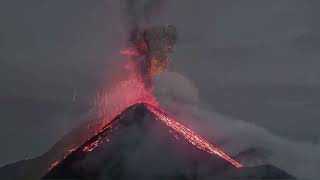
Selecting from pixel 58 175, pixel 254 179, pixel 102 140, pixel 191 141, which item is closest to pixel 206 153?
pixel 191 141

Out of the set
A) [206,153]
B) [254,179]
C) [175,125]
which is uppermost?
[175,125]

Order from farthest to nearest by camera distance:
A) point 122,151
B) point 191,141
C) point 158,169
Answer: point 191,141 < point 122,151 < point 158,169

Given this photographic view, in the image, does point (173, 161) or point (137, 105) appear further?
point (137, 105)

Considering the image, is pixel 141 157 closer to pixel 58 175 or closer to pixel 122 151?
pixel 122 151

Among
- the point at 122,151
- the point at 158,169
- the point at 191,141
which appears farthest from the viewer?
the point at 191,141

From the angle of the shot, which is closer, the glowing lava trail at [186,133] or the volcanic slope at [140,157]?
the volcanic slope at [140,157]

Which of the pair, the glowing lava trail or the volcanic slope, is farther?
the glowing lava trail

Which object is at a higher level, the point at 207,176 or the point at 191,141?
the point at 191,141

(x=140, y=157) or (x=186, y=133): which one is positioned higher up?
(x=186, y=133)
